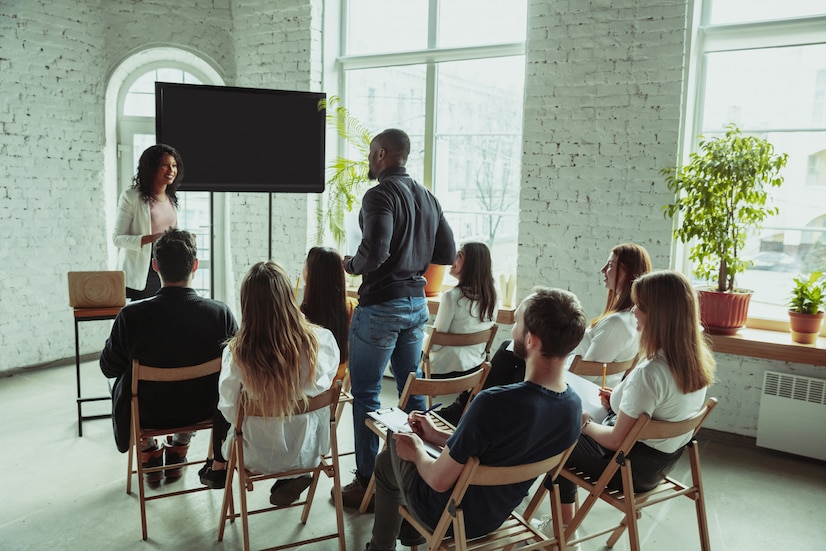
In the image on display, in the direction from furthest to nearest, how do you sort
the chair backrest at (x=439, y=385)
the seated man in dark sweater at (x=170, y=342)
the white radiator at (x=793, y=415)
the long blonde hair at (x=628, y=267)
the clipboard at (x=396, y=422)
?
the white radiator at (x=793, y=415), the long blonde hair at (x=628, y=267), the seated man in dark sweater at (x=170, y=342), the chair backrest at (x=439, y=385), the clipboard at (x=396, y=422)

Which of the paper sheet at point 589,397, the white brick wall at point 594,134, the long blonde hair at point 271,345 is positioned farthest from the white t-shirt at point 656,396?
the white brick wall at point 594,134

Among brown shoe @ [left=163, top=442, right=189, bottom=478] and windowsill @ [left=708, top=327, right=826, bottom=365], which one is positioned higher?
windowsill @ [left=708, top=327, right=826, bottom=365]

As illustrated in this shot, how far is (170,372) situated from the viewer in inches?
109

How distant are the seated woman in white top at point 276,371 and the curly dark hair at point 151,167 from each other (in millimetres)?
1841

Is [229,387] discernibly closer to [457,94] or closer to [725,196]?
[725,196]

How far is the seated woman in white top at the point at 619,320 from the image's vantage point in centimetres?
310

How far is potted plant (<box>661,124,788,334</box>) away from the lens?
382 centimetres

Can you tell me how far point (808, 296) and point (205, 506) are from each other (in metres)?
3.40

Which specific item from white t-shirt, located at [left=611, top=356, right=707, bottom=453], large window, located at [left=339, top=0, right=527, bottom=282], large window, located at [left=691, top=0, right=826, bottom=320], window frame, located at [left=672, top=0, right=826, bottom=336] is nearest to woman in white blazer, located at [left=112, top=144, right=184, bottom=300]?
large window, located at [left=339, top=0, right=527, bottom=282]

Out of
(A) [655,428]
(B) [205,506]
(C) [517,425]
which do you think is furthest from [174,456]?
(A) [655,428]

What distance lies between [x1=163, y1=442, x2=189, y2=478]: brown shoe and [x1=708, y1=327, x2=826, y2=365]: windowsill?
2.99 metres

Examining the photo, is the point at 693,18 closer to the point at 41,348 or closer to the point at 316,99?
the point at 316,99

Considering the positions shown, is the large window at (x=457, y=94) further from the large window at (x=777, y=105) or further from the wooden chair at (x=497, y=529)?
the wooden chair at (x=497, y=529)

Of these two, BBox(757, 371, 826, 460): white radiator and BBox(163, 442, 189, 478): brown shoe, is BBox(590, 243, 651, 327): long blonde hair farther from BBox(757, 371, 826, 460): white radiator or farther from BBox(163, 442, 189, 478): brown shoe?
BBox(163, 442, 189, 478): brown shoe
